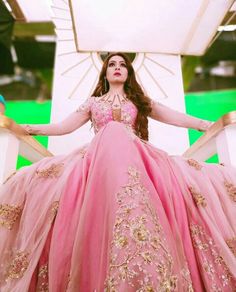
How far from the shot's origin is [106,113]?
1418mm

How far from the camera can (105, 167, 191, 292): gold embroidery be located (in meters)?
0.49

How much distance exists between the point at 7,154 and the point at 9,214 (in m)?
0.28

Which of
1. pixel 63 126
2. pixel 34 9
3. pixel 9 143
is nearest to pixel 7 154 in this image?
pixel 9 143

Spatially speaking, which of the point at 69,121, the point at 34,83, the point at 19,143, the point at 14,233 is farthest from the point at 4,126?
the point at 34,83

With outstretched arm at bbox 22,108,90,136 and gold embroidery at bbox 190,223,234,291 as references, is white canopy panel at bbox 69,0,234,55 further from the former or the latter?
gold embroidery at bbox 190,223,234,291

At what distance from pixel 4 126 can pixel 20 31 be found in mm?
1886

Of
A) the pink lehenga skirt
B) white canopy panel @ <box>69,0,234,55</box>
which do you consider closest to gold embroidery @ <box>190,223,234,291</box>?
the pink lehenga skirt

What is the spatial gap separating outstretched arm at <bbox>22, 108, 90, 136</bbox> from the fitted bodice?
0.06m

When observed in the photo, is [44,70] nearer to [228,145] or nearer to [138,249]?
[228,145]

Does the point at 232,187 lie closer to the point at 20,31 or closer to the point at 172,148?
the point at 172,148

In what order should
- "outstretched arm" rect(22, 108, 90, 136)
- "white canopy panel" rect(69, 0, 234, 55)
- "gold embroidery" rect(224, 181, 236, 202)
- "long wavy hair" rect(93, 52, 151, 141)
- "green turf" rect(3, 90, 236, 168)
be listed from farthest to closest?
"green turf" rect(3, 90, 236, 168) < "white canopy panel" rect(69, 0, 234, 55) < "long wavy hair" rect(93, 52, 151, 141) < "outstretched arm" rect(22, 108, 90, 136) < "gold embroidery" rect(224, 181, 236, 202)

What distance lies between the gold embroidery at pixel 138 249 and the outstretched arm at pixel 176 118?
87 centimetres

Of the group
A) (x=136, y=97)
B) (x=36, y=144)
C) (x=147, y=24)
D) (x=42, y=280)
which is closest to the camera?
(x=42, y=280)

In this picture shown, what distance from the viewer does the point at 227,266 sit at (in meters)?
0.65
